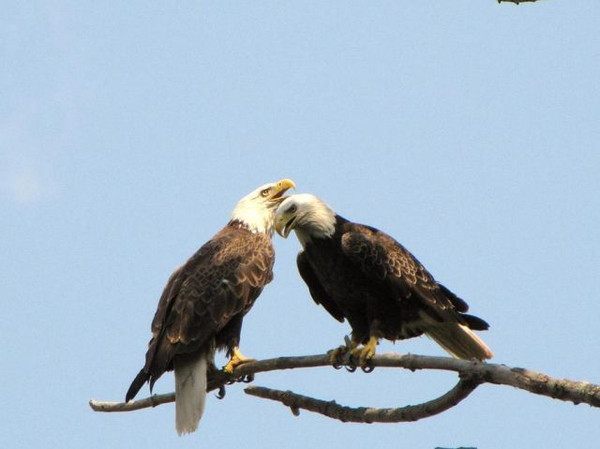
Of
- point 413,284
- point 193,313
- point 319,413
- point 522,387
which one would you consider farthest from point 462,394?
point 193,313

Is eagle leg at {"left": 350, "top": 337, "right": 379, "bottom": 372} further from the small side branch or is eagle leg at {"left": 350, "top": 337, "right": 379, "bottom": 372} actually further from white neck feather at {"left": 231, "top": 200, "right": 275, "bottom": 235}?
white neck feather at {"left": 231, "top": 200, "right": 275, "bottom": 235}

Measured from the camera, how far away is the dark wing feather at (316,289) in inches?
316

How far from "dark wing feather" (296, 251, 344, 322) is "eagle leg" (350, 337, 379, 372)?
744 mm

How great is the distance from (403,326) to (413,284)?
378 mm

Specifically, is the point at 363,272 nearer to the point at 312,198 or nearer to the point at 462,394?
the point at 312,198

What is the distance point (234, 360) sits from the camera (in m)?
7.44

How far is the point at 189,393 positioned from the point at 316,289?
1434 mm

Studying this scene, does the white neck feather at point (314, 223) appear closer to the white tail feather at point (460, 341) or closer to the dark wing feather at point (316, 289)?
the dark wing feather at point (316, 289)

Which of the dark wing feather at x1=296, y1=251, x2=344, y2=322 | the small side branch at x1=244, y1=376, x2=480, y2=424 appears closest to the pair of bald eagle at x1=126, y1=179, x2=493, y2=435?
the dark wing feather at x1=296, y1=251, x2=344, y2=322

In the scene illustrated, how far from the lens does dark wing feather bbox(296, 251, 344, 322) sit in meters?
8.02

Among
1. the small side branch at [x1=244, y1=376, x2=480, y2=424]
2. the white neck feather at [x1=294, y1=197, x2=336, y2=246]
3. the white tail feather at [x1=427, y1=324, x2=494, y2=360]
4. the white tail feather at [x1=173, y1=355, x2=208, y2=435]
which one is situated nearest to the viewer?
the small side branch at [x1=244, y1=376, x2=480, y2=424]

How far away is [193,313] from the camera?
7387 millimetres

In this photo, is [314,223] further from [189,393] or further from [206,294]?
[189,393]

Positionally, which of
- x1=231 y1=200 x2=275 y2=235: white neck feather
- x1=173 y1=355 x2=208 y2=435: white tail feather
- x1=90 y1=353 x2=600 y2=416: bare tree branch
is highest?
x1=231 y1=200 x2=275 y2=235: white neck feather
